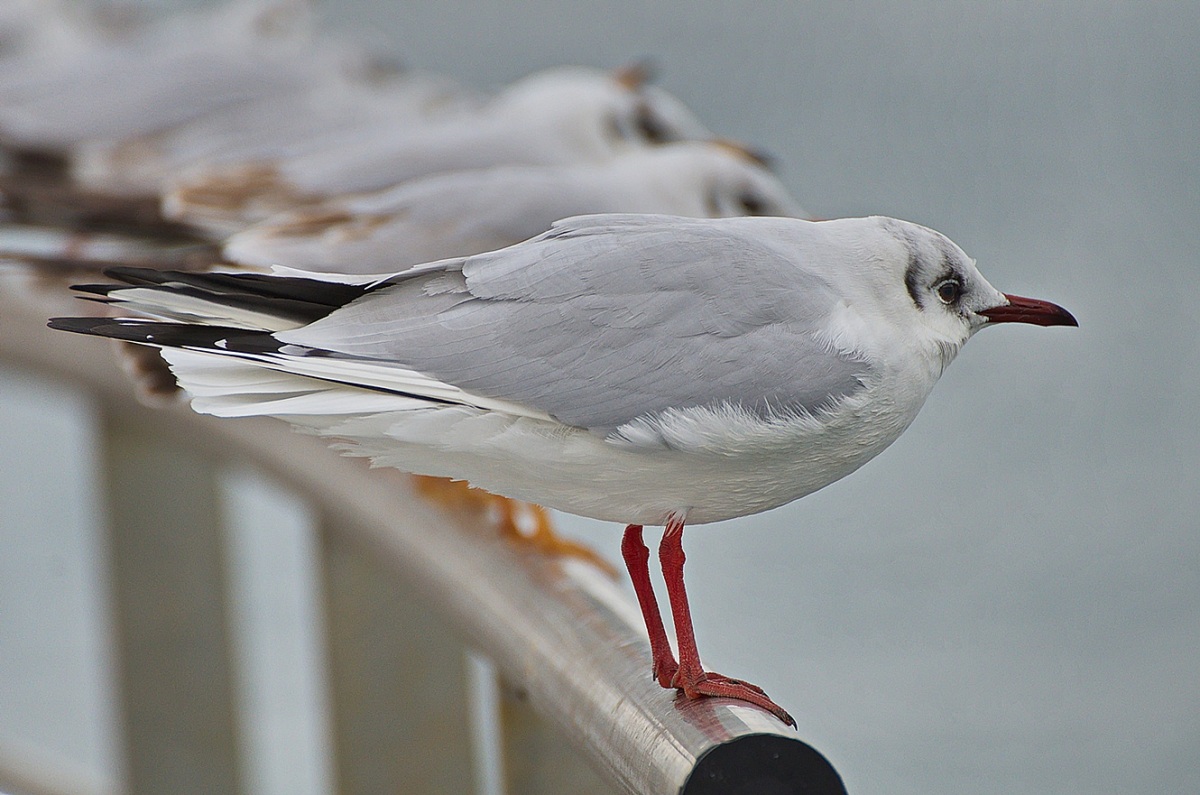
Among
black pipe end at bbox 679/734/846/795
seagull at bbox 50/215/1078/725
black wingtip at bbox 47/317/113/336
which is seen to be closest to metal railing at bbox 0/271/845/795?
black pipe end at bbox 679/734/846/795

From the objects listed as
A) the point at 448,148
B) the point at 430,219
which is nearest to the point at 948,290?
the point at 430,219

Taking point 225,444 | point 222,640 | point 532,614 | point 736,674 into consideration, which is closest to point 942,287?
point 736,674

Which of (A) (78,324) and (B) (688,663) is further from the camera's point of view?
(B) (688,663)

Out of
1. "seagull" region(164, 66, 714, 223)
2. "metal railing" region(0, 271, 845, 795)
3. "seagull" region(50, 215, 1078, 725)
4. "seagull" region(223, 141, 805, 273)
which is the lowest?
"metal railing" region(0, 271, 845, 795)

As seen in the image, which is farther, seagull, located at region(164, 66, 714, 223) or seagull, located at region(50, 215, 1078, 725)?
seagull, located at region(164, 66, 714, 223)

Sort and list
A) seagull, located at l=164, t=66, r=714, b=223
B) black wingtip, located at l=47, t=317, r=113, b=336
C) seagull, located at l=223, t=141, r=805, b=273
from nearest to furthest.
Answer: black wingtip, located at l=47, t=317, r=113, b=336, seagull, located at l=223, t=141, r=805, b=273, seagull, located at l=164, t=66, r=714, b=223

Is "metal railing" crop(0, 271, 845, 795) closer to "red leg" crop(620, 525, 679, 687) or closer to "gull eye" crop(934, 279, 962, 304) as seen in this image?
"red leg" crop(620, 525, 679, 687)

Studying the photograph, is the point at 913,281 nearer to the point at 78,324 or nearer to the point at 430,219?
the point at 78,324

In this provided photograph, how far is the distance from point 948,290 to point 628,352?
0.32 feet

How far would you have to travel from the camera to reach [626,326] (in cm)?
45

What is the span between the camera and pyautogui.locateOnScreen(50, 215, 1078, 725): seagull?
421mm

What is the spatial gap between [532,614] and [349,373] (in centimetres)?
33

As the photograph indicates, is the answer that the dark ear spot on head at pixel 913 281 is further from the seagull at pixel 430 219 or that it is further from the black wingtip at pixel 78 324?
the seagull at pixel 430 219

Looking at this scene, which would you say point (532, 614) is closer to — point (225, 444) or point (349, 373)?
point (349, 373)
